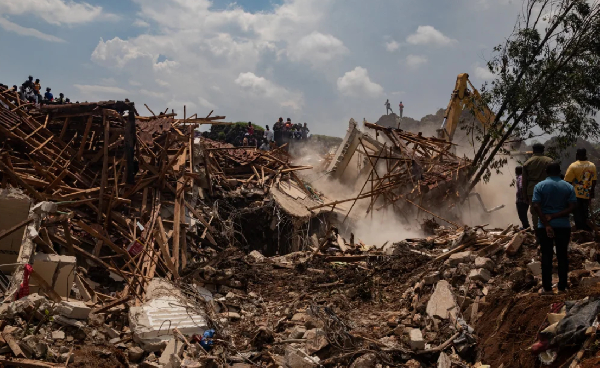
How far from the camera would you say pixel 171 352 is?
18.7 ft

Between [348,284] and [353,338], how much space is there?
104 inches

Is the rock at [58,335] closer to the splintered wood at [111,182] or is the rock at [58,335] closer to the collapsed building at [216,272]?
the collapsed building at [216,272]

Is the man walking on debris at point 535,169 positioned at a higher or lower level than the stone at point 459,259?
higher

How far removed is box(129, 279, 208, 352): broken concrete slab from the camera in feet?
19.6

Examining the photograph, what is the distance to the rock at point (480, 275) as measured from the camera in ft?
22.7

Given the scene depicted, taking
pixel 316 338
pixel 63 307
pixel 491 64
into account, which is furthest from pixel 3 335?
pixel 491 64

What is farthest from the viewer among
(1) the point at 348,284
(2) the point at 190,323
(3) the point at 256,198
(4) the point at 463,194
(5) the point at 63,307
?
(4) the point at 463,194

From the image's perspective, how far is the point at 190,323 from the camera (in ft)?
21.3

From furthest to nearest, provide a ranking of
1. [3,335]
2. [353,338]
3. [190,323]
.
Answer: [190,323] < [353,338] < [3,335]

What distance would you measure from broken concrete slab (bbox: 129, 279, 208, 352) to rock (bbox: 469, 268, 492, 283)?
369cm

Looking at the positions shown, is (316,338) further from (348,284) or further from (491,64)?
(491,64)

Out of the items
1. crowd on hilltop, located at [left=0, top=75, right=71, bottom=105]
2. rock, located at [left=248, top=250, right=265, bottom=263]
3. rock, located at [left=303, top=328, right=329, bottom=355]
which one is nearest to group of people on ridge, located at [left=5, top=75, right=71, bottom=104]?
crowd on hilltop, located at [left=0, top=75, right=71, bottom=105]

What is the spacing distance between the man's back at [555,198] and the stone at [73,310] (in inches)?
205

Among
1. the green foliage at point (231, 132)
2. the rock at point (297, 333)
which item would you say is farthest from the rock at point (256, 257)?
the green foliage at point (231, 132)
